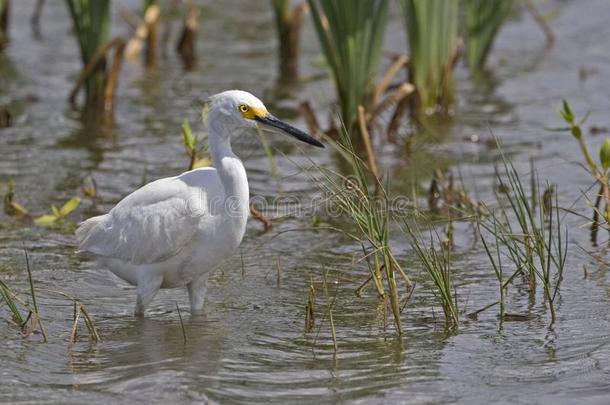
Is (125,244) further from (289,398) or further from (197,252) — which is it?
(289,398)

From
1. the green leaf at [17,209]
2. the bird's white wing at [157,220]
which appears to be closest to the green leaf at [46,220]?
the green leaf at [17,209]

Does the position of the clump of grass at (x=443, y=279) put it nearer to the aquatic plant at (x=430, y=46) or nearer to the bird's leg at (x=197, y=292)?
the bird's leg at (x=197, y=292)

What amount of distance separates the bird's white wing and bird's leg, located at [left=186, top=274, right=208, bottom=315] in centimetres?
23

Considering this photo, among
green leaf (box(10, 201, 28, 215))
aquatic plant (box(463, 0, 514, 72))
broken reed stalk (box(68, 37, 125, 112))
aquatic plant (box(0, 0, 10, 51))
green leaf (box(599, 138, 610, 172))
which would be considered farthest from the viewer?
aquatic plant (box(0, 0, 10, 51))

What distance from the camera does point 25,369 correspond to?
4.97 metres

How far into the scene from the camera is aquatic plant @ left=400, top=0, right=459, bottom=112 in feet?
30.6

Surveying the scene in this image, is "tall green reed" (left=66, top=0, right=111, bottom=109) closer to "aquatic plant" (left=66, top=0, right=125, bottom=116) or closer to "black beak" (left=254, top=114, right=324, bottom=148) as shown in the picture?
"aquatic plant" (left=66, top=0, right=125, bottom=116)

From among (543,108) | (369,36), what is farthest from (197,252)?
(543,108)

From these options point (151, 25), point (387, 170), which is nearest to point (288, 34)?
point (151, 25)

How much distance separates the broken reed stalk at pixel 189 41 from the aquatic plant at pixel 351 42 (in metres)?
3.64

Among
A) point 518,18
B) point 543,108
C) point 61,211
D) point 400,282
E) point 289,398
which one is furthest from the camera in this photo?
point 518,18

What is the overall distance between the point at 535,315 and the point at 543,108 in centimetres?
526

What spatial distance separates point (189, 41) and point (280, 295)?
6759mm

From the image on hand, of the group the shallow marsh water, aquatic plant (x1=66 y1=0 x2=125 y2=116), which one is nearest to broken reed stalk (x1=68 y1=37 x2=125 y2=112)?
aquatic plant (x1=66 y1=0 x2=125 y2=116)
